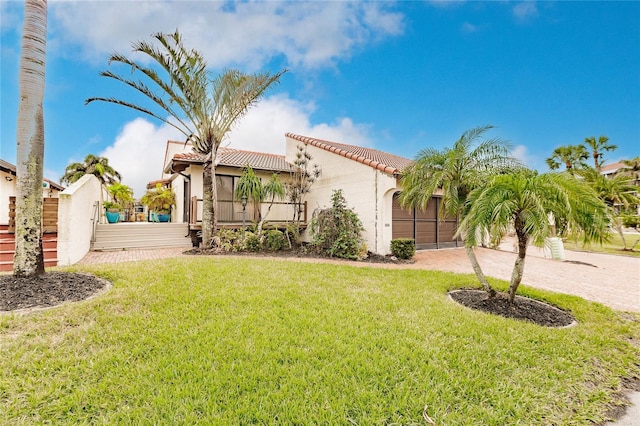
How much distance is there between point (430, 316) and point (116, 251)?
39.7 ft

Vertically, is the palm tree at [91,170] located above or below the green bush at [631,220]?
above

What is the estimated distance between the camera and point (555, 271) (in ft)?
31.4

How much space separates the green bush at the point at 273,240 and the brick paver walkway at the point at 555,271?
255 cm

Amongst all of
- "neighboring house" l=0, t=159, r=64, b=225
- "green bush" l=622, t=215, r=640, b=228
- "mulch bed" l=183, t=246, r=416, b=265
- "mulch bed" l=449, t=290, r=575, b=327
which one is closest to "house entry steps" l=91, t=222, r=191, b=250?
"mulch bed" l=183, t=246, r=416, b=265

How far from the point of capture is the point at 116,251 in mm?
10961

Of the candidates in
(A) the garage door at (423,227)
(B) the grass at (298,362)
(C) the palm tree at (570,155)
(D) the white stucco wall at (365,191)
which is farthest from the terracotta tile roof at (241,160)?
(C) the palm tree at (570,155)

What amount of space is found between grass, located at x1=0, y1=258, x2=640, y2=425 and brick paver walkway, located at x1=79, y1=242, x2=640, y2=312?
2.09m

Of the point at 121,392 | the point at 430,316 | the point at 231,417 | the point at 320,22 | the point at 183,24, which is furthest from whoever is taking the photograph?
the point at 320,22

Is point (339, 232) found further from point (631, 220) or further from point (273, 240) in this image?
point (631, 220)

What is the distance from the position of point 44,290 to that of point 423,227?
43.8 ft

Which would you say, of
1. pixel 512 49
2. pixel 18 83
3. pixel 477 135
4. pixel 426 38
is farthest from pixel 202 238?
pixel 512 49

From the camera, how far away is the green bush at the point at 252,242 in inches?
450

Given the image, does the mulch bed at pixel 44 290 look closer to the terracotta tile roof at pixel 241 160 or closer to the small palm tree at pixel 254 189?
the small palm tree at pixel 254 189

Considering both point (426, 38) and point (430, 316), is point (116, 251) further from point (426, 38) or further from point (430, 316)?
point (426, 38)
